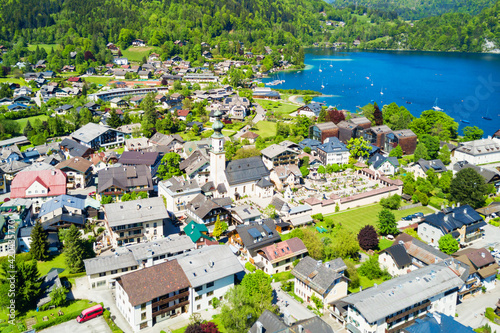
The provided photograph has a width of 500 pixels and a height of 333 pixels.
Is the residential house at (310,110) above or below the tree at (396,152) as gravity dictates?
above

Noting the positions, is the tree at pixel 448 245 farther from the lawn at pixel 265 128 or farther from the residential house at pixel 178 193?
the lawn at pixel 265 128

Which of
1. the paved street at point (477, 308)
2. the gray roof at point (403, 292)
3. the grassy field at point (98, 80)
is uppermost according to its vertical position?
the grassy field at point (98, 80)

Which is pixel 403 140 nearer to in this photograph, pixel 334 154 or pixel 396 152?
pixel 396 152

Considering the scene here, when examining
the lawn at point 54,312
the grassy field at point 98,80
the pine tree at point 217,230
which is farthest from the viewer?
the grassy field at point 98,80

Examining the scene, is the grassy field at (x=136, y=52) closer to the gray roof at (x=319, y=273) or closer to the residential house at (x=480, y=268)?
the gray roof at (x=319, y=273)

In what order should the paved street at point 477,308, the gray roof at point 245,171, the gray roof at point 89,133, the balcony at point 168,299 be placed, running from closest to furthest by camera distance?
1. the balcony at point 168,299
2. the paved street at point 477,308
3. the gray roof at point 245,171
4. the gray roof at point 89,133

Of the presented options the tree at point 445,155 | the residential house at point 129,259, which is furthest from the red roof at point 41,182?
the tree at point 445,155

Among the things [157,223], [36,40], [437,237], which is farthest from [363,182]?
[36,40]

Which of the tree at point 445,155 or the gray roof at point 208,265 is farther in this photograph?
the tree at point 445,155
